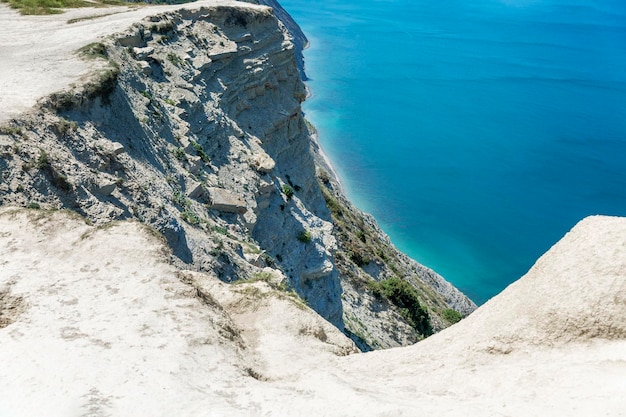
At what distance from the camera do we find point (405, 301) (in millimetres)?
35562

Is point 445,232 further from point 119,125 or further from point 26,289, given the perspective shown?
point 26,289

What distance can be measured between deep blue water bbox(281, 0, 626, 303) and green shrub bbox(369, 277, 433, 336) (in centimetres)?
2268

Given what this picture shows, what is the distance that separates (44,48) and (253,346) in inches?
721

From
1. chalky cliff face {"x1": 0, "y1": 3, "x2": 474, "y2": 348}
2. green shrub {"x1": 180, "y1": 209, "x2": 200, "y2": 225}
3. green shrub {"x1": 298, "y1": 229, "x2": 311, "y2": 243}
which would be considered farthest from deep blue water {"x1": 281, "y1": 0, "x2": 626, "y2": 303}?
green shrub {"x1": 180, "y1": 209, "x2": 200, "y2": 225}

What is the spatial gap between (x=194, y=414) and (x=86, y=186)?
1002cm

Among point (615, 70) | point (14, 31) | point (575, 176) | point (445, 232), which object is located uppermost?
point (615, 70)

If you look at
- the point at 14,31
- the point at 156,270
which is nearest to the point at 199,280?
the point at 156,270

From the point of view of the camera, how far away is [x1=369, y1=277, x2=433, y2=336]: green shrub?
115ft

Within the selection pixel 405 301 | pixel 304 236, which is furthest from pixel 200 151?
pixel 405 301

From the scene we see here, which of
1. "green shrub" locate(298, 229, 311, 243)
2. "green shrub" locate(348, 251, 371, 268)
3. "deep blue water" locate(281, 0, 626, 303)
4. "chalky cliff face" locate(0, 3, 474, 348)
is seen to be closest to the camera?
"chalky cliff face" locate(0, 3, 474, 348)

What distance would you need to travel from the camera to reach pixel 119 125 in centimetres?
2006

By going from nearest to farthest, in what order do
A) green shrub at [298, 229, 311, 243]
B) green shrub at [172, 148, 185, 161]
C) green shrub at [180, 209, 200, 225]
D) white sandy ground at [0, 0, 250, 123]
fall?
white sandy ground at [0, 0, 250, 123], green shrub at [180, 209, 200, 225], green shrub at [172, 148, 185, 161], green shrub at [298, 229, 311, 243]

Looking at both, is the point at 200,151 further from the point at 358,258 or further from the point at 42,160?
the point at 358,258

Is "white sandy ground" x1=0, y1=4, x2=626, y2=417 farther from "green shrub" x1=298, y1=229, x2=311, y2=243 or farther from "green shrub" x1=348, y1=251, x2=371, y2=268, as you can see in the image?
"green shrub" x1=348, y1=251, x2=371, y2=268
